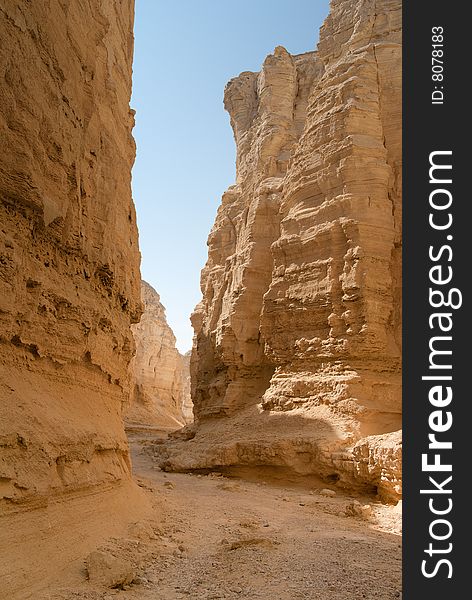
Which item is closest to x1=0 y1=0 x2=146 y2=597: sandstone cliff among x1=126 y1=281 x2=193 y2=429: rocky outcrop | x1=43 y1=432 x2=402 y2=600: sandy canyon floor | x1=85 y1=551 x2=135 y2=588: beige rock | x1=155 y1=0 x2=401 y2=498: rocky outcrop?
x1=85 y1=551 x2=135 y2=588: beige rock

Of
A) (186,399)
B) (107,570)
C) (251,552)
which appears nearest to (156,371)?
(186,399)

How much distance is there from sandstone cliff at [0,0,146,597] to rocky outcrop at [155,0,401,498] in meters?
6.54

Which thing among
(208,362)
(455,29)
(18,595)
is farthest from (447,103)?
(208,362)

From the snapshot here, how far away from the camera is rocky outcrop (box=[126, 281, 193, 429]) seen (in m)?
42.3

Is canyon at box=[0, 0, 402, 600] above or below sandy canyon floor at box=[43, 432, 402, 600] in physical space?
above

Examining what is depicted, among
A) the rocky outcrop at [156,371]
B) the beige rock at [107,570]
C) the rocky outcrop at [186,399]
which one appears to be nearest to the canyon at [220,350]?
the beige rock at [107,570]

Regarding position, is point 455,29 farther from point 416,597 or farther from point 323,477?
point 323,477

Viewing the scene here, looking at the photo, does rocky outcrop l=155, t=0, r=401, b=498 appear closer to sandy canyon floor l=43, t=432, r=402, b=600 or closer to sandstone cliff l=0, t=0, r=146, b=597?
sandy canyon floor l=43, t=432, r=402, b=600

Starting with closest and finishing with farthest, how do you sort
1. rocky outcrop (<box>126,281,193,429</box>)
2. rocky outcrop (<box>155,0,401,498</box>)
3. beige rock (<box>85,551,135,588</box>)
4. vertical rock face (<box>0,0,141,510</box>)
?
beige rock (<box>85,551,135,588</box>), vertical rock face (<box>0,0,141,510</box>), rocky outcrop (<box>155,0,401,498</box>), rocky outcrop (<box>126,281,193,429</box>)

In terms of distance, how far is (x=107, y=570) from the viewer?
4.43m

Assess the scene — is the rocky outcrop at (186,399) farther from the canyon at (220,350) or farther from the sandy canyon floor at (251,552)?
the sandy canyon floor at (251,552)

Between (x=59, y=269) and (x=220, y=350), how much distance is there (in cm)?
1551

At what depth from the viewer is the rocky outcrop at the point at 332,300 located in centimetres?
1294

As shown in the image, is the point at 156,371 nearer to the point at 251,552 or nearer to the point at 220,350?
the point at 220,350
